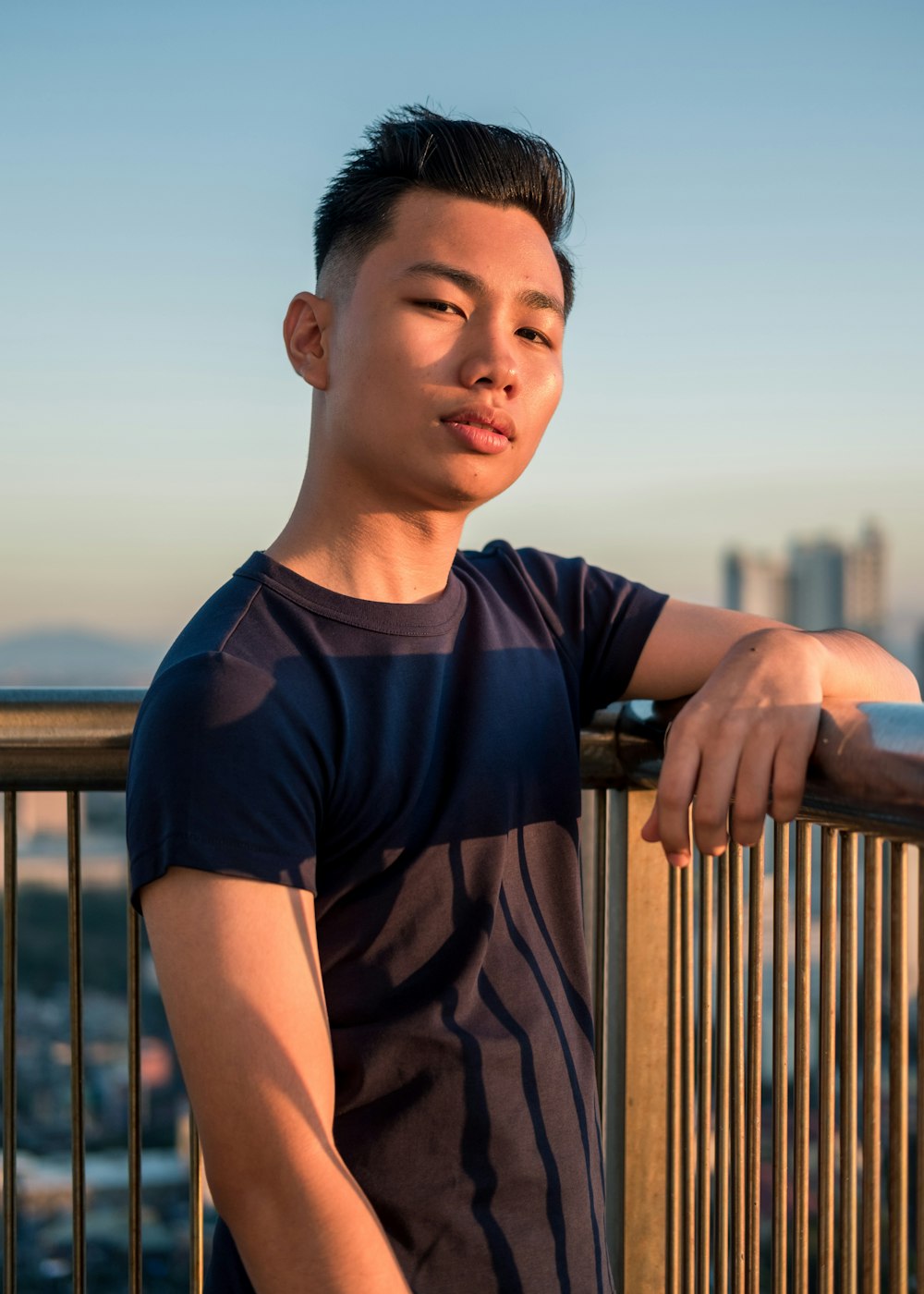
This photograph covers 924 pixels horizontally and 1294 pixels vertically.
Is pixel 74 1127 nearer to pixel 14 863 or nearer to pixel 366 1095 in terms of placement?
pixel 14 863

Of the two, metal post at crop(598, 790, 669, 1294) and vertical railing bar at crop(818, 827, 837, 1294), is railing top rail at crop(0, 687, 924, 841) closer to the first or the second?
metal post at crop(598, 790, 669, 1294)

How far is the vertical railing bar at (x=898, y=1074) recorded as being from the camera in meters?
1.14

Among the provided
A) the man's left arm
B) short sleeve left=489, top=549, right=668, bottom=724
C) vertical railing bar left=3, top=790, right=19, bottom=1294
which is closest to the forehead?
short sleeve left=489, top=549, right=668, bottom=724

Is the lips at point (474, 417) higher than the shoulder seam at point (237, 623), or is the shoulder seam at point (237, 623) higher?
the lips at point (474, 417)

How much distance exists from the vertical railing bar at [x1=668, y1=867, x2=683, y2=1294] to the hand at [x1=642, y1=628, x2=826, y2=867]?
23.2 inches

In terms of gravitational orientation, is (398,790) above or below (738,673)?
below

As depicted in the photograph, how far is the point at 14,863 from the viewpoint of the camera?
1877 millimetres

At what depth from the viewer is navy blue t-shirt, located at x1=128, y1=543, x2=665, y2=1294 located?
1258 millimetres

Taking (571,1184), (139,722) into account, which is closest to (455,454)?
(139,722)

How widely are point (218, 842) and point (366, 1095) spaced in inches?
13.5

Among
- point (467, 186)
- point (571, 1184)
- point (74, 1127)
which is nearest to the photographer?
point (571, 1184)

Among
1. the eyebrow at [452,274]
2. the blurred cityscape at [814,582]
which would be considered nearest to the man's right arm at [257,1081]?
the eyebrow at [452,274]

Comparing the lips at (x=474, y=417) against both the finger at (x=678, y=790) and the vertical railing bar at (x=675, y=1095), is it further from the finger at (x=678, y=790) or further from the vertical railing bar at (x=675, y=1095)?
the vertical railing bar at (x=675, y=1095)

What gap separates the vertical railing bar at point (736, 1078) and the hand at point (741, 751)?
0.96ft
